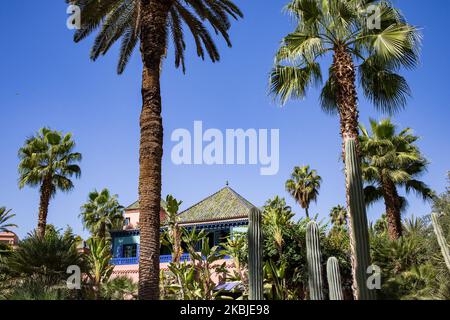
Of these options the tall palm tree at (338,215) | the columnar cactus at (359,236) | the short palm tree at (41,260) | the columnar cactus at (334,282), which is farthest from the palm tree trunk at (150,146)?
the tall palm tree at (338,215)

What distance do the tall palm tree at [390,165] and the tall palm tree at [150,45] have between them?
30.6 feet

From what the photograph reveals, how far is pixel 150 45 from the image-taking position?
1299 centimetres

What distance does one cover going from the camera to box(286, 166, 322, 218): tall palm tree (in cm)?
3978

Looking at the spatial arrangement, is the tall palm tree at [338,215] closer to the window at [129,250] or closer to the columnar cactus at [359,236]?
the window at [129,250]

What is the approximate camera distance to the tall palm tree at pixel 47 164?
1008 inches

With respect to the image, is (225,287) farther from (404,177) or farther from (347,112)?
(347,112)

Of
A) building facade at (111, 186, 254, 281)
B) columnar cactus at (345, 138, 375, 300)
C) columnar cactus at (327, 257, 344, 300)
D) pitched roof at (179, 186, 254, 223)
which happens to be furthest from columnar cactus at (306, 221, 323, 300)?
pitched roof at (179, 186, 254, 223)

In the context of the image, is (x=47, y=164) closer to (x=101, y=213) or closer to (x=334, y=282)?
(x=101, y=213)

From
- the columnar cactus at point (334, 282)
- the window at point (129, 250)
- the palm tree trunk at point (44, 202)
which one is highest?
the palm tree trunk at point (44, 202)

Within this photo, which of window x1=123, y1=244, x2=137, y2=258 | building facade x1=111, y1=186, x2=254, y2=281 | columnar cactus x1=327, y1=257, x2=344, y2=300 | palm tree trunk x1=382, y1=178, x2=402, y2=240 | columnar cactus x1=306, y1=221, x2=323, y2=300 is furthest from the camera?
window x1=123, y1=244, x2=137, y2=258

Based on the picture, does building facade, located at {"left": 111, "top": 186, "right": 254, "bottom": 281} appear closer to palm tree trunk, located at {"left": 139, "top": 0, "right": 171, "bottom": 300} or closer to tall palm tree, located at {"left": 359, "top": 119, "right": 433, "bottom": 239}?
tall palm tree, located at {"left": 359, "top": 119, "right": 433, "bottom": 239}

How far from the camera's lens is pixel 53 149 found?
2656cm

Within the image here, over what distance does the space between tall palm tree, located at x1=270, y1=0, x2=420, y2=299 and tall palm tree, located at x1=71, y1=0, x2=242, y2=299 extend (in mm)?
3425

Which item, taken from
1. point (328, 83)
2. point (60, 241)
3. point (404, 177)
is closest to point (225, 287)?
point (60, 241)
